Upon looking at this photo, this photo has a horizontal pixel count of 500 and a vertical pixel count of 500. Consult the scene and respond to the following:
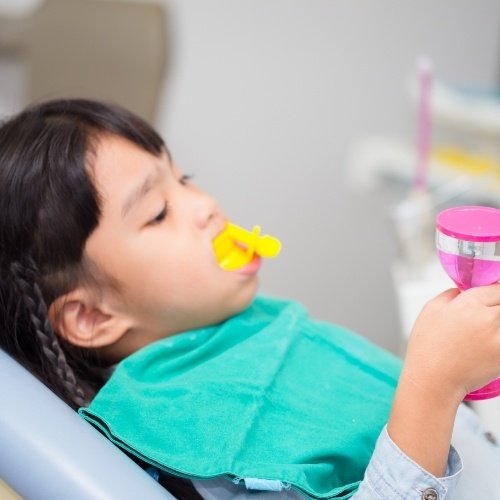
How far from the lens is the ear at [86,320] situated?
0.81 m

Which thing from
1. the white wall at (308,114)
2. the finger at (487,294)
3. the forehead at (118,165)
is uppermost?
the forehead at (118,165)

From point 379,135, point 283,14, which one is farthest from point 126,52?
point 379,135

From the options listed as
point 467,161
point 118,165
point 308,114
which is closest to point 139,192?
point 118,165

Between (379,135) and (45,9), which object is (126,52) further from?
(379,135)

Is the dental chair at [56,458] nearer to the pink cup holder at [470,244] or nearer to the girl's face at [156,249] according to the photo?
the girl's face at [156,249]

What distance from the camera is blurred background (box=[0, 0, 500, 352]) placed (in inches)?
72.1

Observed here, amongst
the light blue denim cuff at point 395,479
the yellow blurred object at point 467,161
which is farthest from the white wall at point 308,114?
the light blue denim cuff at point 395,479

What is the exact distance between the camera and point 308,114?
79.8 inches

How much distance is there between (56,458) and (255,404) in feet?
0.72

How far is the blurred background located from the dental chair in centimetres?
112

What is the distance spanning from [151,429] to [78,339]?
15 cm

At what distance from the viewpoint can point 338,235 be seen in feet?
6.82

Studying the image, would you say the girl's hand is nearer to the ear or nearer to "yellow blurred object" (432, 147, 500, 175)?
the ear

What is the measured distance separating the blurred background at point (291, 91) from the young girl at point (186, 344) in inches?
33.7
